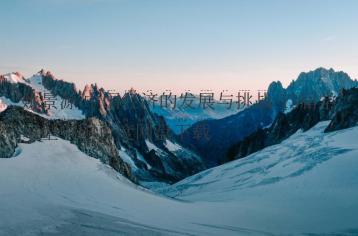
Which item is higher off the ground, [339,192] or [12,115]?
[12,115]

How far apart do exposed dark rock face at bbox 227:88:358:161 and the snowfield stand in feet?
123

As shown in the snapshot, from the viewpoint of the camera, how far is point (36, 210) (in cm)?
3272

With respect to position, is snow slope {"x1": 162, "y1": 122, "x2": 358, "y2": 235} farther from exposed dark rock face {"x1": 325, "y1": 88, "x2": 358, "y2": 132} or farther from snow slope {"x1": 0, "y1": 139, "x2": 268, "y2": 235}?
exposed dark rock face {"x1": 325, "y1": 88, "x2": 358, "y2": 132}

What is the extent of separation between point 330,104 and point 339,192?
100 m

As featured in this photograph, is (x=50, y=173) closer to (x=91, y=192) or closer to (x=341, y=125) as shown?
(x=91, y=192)

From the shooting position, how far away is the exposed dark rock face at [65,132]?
6562cm

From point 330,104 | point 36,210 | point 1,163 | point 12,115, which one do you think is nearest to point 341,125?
point 330,104

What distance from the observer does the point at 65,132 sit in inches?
2874

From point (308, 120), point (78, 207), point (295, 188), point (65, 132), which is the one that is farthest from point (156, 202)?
point (308, 120)

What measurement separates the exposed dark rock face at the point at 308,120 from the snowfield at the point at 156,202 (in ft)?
123

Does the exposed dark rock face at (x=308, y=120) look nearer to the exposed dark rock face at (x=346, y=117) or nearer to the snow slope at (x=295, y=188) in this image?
the exposed dark rock face at (x=346, y=117)

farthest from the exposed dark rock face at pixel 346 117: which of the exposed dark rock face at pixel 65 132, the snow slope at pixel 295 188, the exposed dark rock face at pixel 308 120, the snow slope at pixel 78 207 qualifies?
the snow slope at pixel 78 207

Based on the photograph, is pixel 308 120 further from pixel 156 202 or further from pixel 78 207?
pixel 78 207

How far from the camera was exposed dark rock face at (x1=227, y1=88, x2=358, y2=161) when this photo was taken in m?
109
